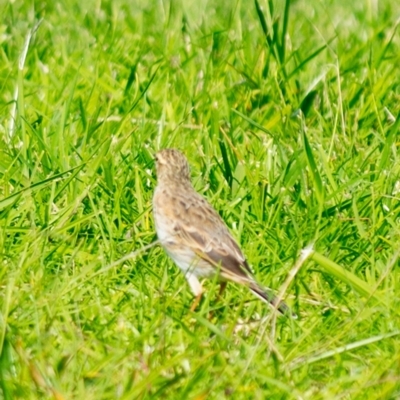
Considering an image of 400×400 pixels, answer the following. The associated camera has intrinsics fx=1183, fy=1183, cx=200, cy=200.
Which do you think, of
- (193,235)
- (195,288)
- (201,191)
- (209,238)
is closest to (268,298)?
(195,288)

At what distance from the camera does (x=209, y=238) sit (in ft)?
19.9

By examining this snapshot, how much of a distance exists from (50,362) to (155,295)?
0.97 m

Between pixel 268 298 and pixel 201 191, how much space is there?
1815 mm

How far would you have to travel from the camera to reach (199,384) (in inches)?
191

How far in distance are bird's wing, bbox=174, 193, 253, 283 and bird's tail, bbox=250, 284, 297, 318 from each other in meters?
0.06

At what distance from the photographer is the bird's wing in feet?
18.9

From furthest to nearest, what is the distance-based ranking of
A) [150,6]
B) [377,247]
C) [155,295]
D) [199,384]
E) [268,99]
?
[150,6]
[268,99]
[377,247]
[155,295]
[199,384]

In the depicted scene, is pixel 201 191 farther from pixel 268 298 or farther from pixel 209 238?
pixel 268 298

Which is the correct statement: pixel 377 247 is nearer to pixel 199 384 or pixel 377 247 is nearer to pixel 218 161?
pixel 218 161

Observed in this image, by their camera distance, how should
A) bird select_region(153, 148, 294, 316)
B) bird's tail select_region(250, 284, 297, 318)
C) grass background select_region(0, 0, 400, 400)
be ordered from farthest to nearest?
1. bird select_region(153, 148, 294, 316)
2. bird's tail select_region(250, 284, 297, 318)
3. grass background select_region(0, 0, 400, 400)

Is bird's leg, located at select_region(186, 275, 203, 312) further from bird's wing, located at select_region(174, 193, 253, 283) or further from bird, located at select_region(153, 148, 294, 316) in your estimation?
bird's wing, located at select_region(174, 193, 253, 283)

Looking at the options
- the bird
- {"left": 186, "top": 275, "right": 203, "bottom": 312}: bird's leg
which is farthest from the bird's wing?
{"left": 186, "top": 275, "right": 203, "bottom": 312}: bird's leg

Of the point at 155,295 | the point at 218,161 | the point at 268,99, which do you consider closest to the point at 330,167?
the point at 218,161

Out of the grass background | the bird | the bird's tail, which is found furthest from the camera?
the bird
